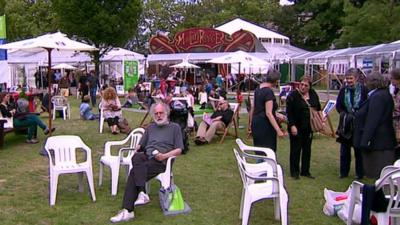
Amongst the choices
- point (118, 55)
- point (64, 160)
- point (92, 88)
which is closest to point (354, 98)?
point (64, 160)

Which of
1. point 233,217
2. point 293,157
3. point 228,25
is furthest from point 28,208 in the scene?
point 228,25

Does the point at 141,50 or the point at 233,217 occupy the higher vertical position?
the point at 141,50

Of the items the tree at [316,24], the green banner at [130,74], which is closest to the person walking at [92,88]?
the green banner at [130,74]

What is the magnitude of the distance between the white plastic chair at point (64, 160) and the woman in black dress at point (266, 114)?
78.8 inches

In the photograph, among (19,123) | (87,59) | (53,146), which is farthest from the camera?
(87,59)

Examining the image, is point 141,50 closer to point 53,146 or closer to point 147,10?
point 147,10

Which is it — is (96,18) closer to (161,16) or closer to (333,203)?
(333,203)

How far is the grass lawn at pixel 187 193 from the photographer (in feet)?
17.4

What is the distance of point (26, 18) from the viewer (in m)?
41.7

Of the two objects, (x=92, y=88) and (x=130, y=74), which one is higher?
(x=130, y=74)

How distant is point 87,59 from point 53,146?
30.4m

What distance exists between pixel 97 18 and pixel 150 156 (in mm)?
21324

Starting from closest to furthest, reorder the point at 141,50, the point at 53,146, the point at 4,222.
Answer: the point at 4,222 < the point at 53,146 < the point at 141,50

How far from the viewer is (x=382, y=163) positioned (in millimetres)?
5719
